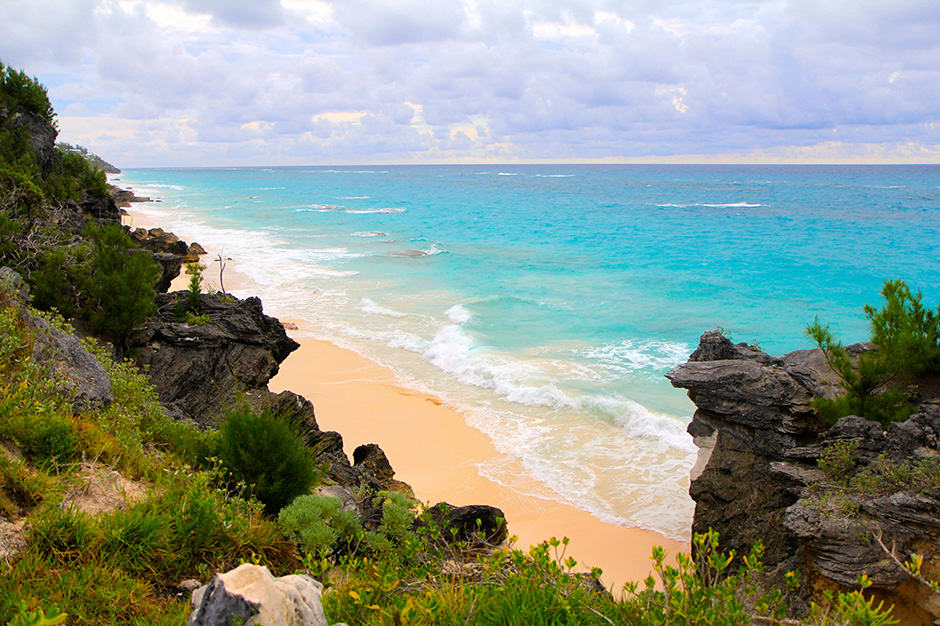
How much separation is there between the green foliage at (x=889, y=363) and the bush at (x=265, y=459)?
6.90 metres

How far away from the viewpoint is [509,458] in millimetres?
12805

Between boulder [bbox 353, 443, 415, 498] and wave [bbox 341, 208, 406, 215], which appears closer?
boulder [bbox 353, 443, 415, 498]

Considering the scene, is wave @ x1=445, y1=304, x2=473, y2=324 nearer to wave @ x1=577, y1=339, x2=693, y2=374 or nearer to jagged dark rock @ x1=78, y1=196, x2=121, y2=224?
wave @ x1=577, y1=339, x2=693, y2=374

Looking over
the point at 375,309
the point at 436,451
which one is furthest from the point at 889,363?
the point at 375,309

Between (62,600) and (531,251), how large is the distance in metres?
41.4

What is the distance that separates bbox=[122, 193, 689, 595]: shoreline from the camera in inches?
394

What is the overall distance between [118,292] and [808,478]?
39.7 ft

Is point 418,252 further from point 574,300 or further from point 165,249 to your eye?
point 165,249

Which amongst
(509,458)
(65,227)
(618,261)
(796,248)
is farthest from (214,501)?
(796,248)

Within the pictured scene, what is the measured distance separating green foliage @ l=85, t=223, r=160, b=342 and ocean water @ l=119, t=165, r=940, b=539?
23.3 ft

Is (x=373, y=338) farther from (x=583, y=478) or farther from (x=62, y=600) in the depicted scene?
(x=62, y=600)

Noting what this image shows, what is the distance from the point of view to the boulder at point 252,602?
3.21 meters

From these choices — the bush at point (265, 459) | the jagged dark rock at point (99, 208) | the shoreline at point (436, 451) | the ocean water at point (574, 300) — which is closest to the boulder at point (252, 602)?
the bush at point (265, 459)

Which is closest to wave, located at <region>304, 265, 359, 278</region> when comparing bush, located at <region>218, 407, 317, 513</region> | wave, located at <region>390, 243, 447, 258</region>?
wave, located at <region>390, 243, 447, 258</region>
